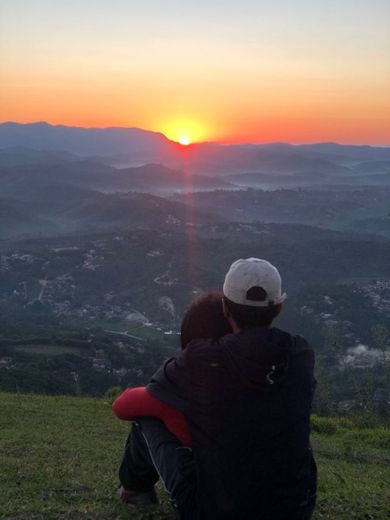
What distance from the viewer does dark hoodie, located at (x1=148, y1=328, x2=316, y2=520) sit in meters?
2.46

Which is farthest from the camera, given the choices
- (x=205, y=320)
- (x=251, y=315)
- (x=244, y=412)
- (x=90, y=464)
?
(x=90, y=464)

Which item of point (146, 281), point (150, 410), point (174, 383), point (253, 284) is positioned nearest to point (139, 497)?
point (150, 410)

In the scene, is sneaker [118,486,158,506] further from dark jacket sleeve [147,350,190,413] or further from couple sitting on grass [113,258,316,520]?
dark jacket sleeve [147,350,190,413]

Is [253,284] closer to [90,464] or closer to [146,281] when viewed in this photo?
[90,464]

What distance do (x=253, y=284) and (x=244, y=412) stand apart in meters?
0.53

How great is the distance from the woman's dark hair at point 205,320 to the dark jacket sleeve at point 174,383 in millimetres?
184

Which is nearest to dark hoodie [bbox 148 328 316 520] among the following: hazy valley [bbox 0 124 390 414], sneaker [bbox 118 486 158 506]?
sneaker [bbox 118 486 158 506]

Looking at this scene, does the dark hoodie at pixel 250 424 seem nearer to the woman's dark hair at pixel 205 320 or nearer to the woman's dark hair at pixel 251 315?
the woman's dark hair at pixel 251 315

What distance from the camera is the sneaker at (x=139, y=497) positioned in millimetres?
3285

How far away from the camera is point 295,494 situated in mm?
2539

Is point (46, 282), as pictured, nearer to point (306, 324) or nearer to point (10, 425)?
point (306, 324)

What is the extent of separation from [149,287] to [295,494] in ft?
221

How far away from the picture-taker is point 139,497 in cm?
330

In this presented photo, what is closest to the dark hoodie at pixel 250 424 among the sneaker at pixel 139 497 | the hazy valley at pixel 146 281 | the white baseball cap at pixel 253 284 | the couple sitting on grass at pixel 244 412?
the couple sitting on grass at pixel 244 412
